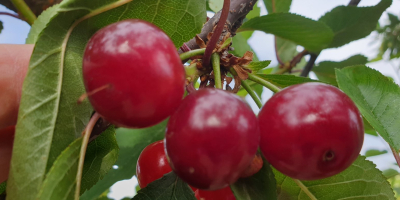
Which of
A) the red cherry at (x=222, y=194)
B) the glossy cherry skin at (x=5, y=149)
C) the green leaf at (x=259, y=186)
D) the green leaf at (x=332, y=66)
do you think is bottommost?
the green leaf at (x=332, y=66)

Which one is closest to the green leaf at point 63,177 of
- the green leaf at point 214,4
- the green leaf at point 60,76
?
the green leaf at point 60,76

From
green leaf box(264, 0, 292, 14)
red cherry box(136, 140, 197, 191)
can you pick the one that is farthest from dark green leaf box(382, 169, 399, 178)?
red cherry box(136, 140, 197, 191)

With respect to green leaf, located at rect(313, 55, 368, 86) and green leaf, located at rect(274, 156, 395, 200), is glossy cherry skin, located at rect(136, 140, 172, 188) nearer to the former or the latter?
green leaf, located at rect(274, 156, 395, 200)

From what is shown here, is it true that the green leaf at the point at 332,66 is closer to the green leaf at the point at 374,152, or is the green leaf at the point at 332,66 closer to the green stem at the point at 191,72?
the green leaf at the point at 374,152

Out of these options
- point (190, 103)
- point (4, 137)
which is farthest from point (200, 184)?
point (4, 137)

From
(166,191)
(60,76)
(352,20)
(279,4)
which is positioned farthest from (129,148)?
(352,20)

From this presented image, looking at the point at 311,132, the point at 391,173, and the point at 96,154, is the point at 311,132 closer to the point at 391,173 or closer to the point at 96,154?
the point at 96,154
